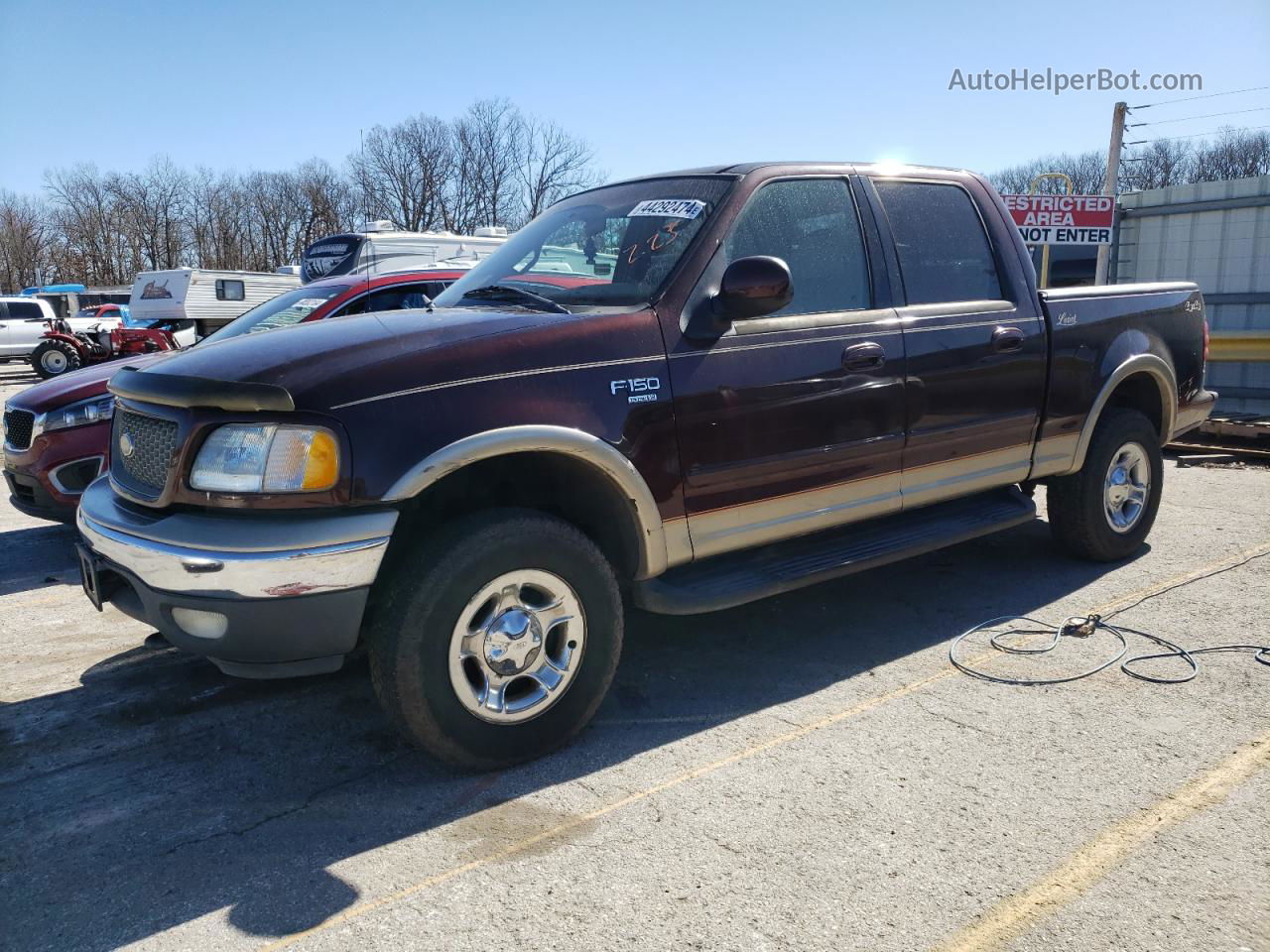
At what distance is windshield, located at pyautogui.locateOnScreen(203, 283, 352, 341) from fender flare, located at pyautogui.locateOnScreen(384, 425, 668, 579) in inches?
164

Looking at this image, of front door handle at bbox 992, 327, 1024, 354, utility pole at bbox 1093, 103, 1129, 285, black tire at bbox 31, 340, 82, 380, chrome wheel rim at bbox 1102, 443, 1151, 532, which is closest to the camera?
front door handle at bbox 992, 327, 1024, 354

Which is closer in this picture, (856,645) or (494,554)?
(494,554)

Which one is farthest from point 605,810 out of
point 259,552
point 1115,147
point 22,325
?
point 22,325

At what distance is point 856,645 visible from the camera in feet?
14.4

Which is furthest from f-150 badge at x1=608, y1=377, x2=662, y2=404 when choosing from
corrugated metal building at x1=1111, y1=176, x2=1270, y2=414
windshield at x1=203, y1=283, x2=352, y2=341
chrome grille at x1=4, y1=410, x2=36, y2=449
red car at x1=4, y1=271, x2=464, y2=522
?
corrugated metal building at x1=1111, y1=176, x2=1270, y2=414

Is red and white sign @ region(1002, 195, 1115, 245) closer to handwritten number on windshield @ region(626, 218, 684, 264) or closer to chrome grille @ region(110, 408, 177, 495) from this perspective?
handwritten number on windshield @ region(626, 218, 684, 264)

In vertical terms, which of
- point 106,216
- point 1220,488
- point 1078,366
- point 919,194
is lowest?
point 1220,488

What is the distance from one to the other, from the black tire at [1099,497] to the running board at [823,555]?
47 centimetres

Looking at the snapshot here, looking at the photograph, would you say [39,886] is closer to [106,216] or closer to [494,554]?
[494,554]

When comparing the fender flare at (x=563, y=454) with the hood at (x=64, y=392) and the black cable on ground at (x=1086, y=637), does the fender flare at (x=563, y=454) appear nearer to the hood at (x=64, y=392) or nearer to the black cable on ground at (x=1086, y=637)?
the black cable on ground at (x=1086, y=637)

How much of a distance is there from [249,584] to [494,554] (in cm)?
70

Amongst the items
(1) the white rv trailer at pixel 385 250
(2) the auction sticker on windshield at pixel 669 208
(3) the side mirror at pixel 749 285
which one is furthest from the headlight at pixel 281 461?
(1) the white rv trailer at pixel 385 250

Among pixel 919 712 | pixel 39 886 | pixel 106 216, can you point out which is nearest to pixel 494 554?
pixel 39 886

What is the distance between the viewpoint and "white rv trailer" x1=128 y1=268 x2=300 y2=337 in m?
24.1
